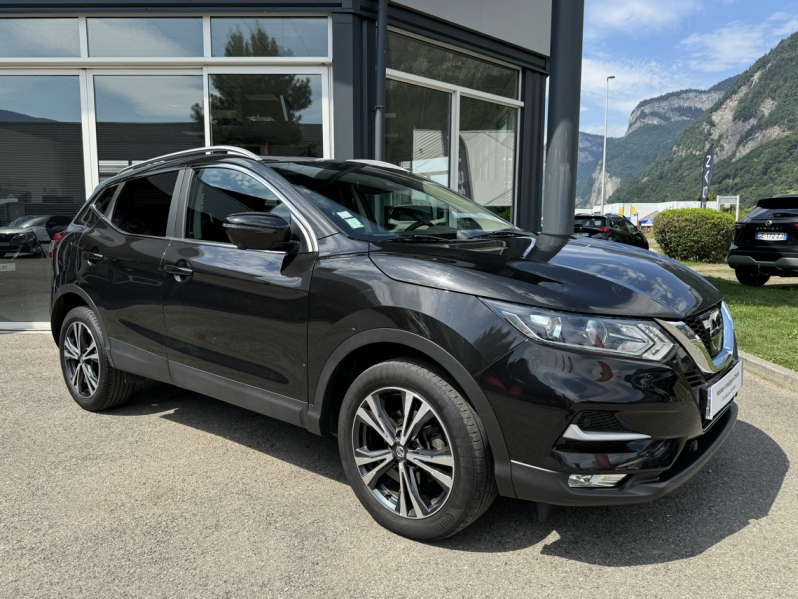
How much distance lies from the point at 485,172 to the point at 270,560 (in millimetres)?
7529

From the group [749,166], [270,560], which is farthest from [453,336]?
[749,166]

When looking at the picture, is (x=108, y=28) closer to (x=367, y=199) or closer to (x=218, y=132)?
(x=218, y=132)

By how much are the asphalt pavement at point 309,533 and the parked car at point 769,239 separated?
743 cm

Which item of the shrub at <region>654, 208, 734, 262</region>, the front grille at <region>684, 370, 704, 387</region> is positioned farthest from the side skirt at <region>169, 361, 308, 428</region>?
the shrub at <region>654, 208, 734, 262</region>

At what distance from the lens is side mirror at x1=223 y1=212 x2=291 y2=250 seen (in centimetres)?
282

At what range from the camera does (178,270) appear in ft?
11.2

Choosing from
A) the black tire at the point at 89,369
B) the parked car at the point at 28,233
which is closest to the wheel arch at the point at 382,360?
the black tire at the point at 89,369

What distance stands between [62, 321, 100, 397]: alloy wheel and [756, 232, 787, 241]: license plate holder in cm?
1034

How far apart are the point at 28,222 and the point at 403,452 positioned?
22.1 ft

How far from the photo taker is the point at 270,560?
2.48 metres

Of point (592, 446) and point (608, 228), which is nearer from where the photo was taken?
point (592, 446)

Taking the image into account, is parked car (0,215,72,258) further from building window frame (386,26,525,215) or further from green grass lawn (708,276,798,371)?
green grass lawn (708,276,798,371)

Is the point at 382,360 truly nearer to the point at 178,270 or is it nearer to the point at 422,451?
the point at 422,451

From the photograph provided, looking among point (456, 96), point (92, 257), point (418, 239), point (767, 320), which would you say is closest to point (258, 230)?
point (418, 239)
